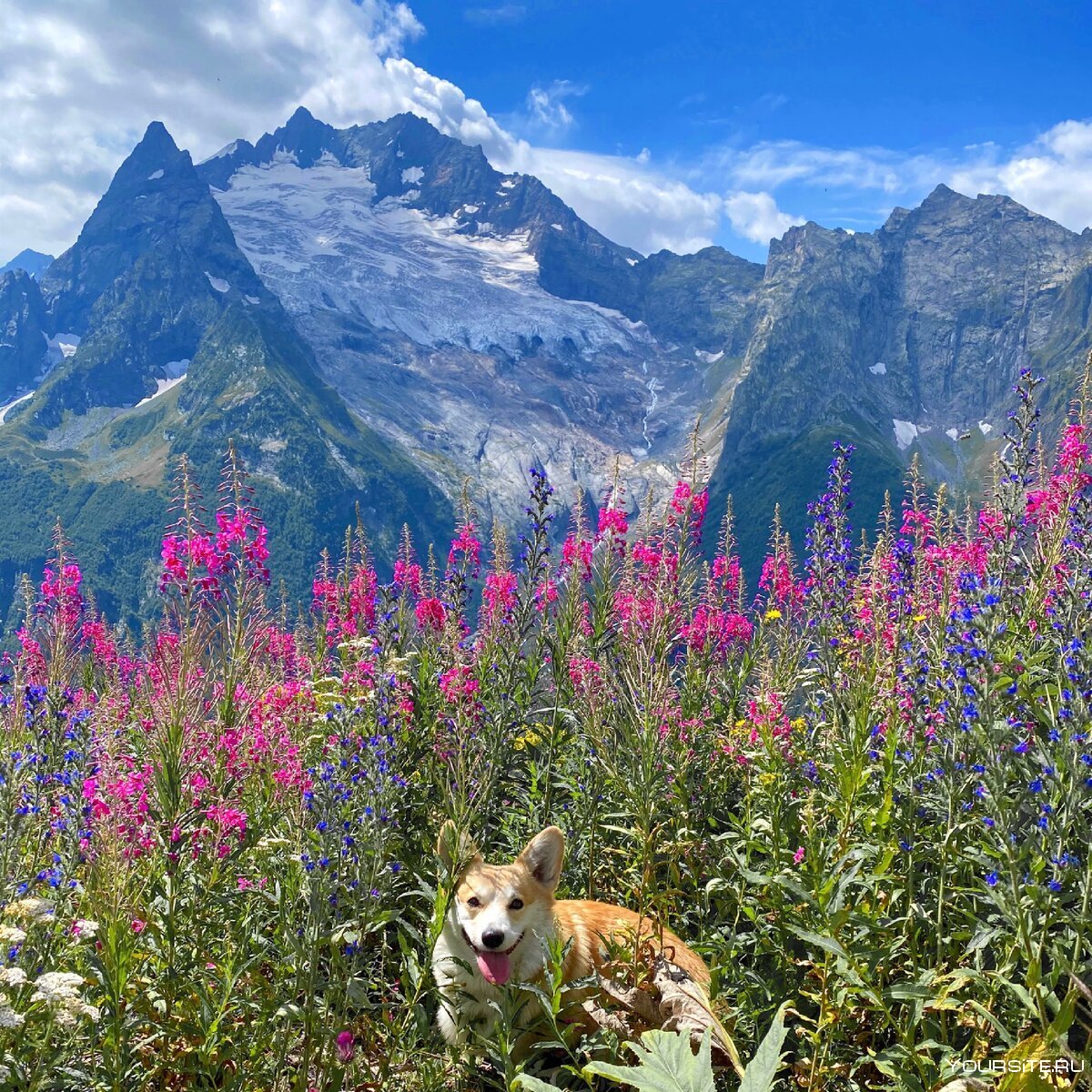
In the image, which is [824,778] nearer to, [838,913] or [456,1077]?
[838,913]

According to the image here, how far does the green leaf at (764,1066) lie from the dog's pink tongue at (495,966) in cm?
239

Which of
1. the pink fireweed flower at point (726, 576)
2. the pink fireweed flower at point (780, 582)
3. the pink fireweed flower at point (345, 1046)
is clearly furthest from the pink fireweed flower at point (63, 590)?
the pink fireweed flower at point (780, 582)

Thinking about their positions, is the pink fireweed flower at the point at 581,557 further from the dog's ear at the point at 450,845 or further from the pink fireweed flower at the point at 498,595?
the dog's ear at the point at 450,845

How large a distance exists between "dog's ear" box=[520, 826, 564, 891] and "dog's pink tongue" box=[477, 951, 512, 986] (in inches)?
21.7

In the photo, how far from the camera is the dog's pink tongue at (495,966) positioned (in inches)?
179

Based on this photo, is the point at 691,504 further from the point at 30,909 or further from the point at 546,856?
the point at 30,909

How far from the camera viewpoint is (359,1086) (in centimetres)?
486

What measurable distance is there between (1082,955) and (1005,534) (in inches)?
129

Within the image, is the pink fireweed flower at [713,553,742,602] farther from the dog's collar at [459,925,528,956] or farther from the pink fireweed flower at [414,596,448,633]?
the dog's collar at [459,925,528,956]

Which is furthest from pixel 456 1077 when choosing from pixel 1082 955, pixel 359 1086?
pixel 1082 955

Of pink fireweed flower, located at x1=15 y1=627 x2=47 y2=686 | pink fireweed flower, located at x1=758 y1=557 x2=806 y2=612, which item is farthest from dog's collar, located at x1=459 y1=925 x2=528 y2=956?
pink fireweed flower, located at x1=758 y1=557 x2=806 y2=612

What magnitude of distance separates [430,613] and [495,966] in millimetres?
5584

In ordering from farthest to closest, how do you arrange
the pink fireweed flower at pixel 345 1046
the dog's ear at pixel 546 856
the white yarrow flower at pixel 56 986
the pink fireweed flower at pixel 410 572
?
1. the pink fireweed flower at pixel 410 572
2. the dog's ear at pixel 546 856
3. the pink fireweed flower at pixel 345 1046
4. the white yarrow flower at pixel 56 986

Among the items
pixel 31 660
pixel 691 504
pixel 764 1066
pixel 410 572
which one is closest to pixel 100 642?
pixel 31 660
